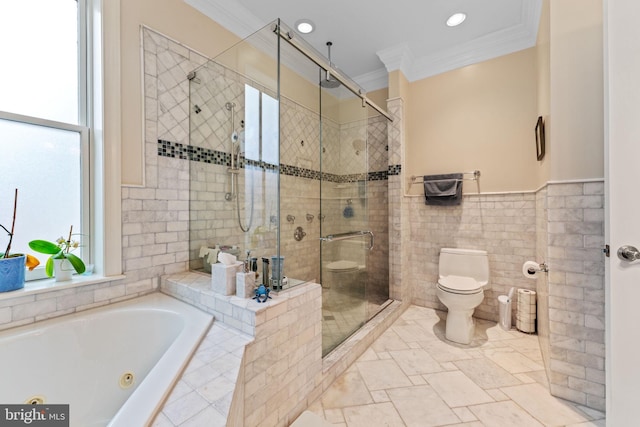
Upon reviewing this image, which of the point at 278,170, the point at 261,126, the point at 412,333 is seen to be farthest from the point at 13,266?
the point at 412,333

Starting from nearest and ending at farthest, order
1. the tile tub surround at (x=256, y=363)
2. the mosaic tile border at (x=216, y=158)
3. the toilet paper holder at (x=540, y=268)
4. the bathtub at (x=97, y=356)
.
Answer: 1. the tile tub surround at (x=256, y=363)
2. the bathtub at (x=97, y=356)
3. the toilet paper holder at (x=540, y=268)
4. the mosaic tile border at (x=216, y=158)

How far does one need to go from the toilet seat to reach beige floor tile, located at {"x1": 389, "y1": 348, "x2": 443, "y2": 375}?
0.58 meters

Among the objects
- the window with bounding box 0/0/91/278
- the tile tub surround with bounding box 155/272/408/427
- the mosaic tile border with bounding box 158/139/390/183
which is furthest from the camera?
the mosaic tile border with bounding box 158/139/390/183

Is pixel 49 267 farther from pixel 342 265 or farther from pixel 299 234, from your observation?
pixel 342 265

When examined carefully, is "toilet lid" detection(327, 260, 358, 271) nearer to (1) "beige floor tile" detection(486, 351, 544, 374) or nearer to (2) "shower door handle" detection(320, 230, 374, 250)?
(2) "shower door handle" detection(320, 230, 374, 250)

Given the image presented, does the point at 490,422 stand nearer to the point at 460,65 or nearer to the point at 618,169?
the point at 618,169

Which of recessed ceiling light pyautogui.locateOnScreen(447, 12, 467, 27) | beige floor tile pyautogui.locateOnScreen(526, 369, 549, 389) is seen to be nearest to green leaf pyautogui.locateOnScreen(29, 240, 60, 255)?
beige floor tile pyautogui.locateOnScreen(526, 369, 549, 389)

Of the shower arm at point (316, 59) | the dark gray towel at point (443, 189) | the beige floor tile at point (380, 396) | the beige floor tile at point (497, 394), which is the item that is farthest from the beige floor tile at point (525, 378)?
the shower arm at point (316, 59)

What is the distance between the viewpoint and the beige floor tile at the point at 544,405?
1.41 m

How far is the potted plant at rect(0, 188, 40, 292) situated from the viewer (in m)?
1.26

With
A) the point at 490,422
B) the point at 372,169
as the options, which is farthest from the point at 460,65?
the point at 490,422

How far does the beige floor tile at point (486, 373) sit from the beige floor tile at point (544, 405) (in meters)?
0.06

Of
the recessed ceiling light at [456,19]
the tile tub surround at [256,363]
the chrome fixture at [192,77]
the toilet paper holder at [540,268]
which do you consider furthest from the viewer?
the recessed ceiling light at [456,19]

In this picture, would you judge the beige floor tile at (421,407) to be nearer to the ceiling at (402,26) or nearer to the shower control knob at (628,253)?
the shower control knob at (628,253)
